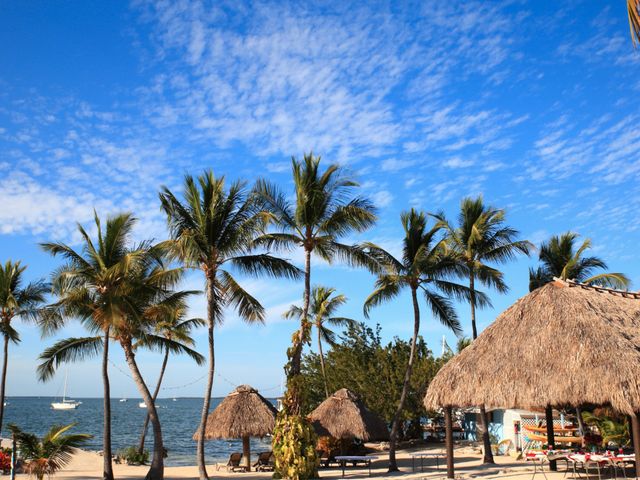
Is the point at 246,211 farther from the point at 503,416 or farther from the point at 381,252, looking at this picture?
the point at 503,416

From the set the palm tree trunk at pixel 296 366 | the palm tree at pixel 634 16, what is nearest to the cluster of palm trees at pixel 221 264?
the palm tree trunk at pixel 296 366

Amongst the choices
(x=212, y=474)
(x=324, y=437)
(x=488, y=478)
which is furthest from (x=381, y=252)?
(x=212, y=474)

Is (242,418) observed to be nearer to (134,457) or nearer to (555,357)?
(134,457)

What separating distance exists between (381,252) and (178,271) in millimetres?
6742

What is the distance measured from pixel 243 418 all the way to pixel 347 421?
11.3 ft

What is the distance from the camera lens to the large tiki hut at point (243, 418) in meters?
20.0

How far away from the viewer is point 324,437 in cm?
2023

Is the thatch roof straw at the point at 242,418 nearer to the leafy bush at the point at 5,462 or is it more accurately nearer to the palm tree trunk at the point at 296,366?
the palm tree trunk at the point at 296,366

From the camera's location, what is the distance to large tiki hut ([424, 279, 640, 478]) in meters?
12.9

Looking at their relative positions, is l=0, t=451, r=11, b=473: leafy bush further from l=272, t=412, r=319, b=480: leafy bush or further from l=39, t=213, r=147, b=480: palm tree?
l=272, t=412, r=319, b=480: leafy bush

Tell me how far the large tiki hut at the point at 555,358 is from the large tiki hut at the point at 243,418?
685 centimetres

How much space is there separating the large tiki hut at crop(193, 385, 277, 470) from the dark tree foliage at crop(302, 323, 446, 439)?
22.8 feet

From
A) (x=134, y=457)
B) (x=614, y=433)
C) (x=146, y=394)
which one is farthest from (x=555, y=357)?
(x=134, y=457)

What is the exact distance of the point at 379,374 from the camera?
27844 millimetres
